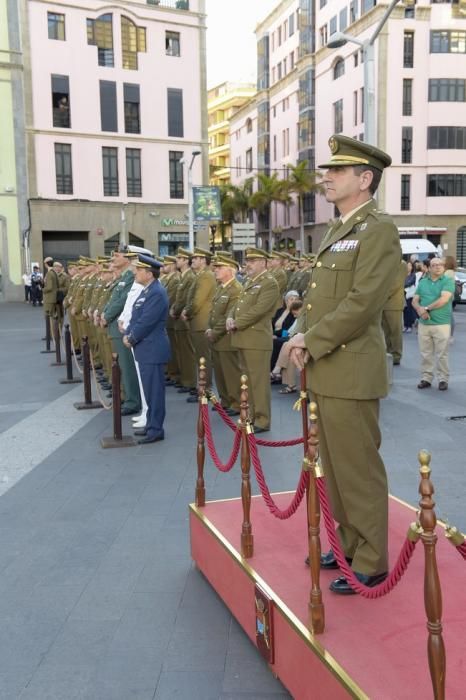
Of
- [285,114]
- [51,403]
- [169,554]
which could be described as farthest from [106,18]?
[169,554]

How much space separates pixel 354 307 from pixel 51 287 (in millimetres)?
13544

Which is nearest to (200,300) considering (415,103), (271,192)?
(415,103)

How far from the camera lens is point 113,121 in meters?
37.5

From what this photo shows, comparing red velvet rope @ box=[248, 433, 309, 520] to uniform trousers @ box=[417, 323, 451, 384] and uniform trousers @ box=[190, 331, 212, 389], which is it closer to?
uniform trousers @ box=[190, 331, 212, 389]

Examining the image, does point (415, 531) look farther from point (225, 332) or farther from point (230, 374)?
point (230, 374)

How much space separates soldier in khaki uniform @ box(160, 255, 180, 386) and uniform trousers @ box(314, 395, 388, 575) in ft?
23.3

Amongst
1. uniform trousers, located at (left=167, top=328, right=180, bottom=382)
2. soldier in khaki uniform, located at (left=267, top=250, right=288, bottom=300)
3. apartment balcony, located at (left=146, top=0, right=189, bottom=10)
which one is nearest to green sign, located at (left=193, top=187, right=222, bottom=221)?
apartment balcony, located at (left=146, top=0, right=189, bottom=10)

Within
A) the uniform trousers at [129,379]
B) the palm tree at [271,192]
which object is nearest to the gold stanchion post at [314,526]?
the uniform trousers at [129,379]

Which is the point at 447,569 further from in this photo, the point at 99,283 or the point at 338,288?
the point at 99,283

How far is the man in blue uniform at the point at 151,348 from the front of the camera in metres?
7.30

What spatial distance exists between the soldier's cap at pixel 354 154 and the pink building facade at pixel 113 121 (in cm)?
3326

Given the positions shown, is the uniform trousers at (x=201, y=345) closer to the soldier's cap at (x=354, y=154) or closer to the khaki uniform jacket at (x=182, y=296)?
the khaki uniform jacket at (x=182, y=296)

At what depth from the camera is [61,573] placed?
168 inches

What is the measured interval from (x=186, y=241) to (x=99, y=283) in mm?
29132
